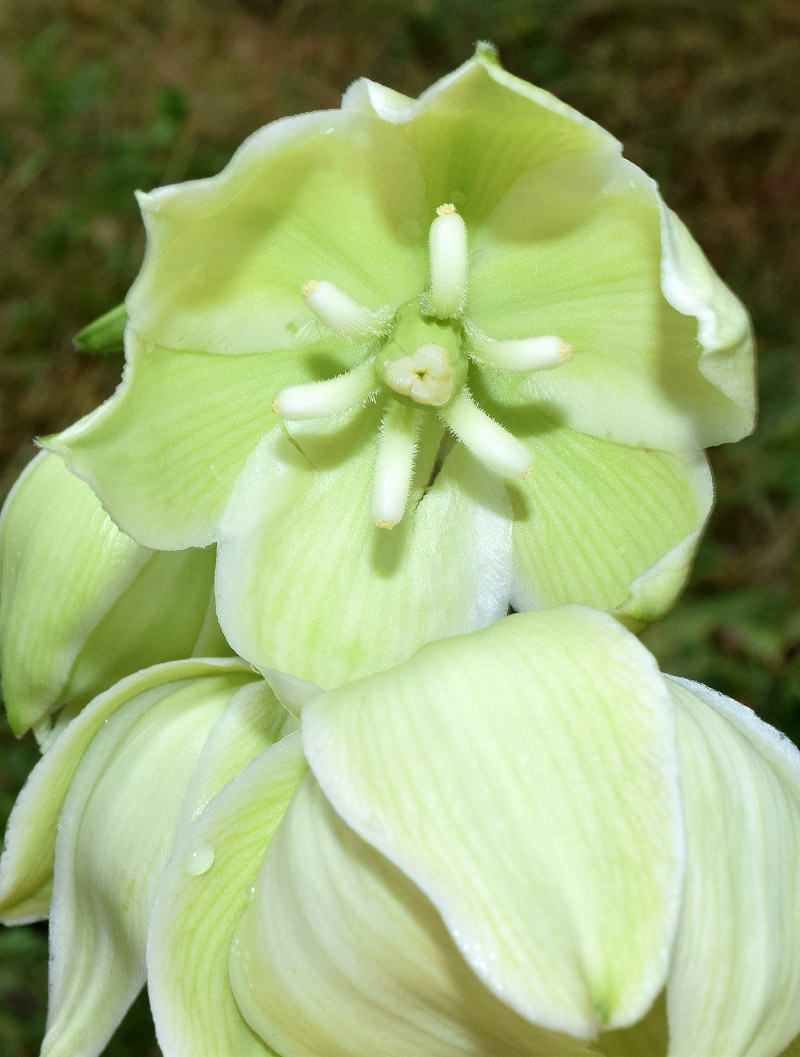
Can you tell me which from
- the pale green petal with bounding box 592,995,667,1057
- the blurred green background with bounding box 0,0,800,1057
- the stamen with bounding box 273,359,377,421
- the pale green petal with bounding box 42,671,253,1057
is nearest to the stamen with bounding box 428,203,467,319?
the stamen with bounding box 273,359,377,421

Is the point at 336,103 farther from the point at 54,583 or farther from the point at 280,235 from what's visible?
the point at 54,583

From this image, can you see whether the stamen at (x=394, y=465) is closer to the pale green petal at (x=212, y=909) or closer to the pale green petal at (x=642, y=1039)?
the pale green petal at (x=212, y=909)

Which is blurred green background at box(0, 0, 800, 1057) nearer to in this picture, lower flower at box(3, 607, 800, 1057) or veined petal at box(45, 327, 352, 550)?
veined petal at box(45, 327, 352, 550)

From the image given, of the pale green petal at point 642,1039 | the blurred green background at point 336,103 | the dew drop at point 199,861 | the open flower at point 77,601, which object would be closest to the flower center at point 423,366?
the open flower at point 77,601

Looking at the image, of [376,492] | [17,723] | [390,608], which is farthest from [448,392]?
[17,723]

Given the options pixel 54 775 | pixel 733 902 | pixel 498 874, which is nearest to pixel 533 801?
pixel 498 874
